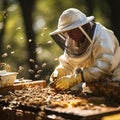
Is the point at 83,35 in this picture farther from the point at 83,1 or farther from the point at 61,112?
the point at 83,1

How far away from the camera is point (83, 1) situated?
785 inches

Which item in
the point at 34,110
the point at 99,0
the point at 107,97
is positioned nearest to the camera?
the point at 34,110

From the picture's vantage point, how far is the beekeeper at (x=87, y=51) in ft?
19.3

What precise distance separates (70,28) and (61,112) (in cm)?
172

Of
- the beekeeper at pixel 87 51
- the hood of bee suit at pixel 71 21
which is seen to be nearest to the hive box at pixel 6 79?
the beekeeper at pixel 87 51

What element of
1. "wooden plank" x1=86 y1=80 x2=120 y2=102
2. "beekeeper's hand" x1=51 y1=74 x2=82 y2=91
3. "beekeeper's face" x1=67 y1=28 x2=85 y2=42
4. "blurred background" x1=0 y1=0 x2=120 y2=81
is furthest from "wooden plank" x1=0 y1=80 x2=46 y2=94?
"blurred background" x1=0 y1=0 x2=120 y2=81

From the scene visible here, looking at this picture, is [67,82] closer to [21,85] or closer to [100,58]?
[100,58]

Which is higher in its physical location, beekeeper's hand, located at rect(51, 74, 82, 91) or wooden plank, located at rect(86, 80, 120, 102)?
beekeeper's hand, located at rect(51, 74, 82, 91)

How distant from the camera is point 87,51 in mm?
6105

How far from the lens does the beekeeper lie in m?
5.89

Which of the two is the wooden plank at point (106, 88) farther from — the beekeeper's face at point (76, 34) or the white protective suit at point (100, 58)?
the beekeeper's face at point (76, 34)

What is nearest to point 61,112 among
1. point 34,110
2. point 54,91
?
point 34,110

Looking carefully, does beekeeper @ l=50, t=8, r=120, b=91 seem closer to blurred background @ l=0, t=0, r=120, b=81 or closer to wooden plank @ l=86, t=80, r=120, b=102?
wooden plank @ l=86, t=80, r=120, b=102

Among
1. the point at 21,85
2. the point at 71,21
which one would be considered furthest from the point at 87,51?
the point at 21,85
